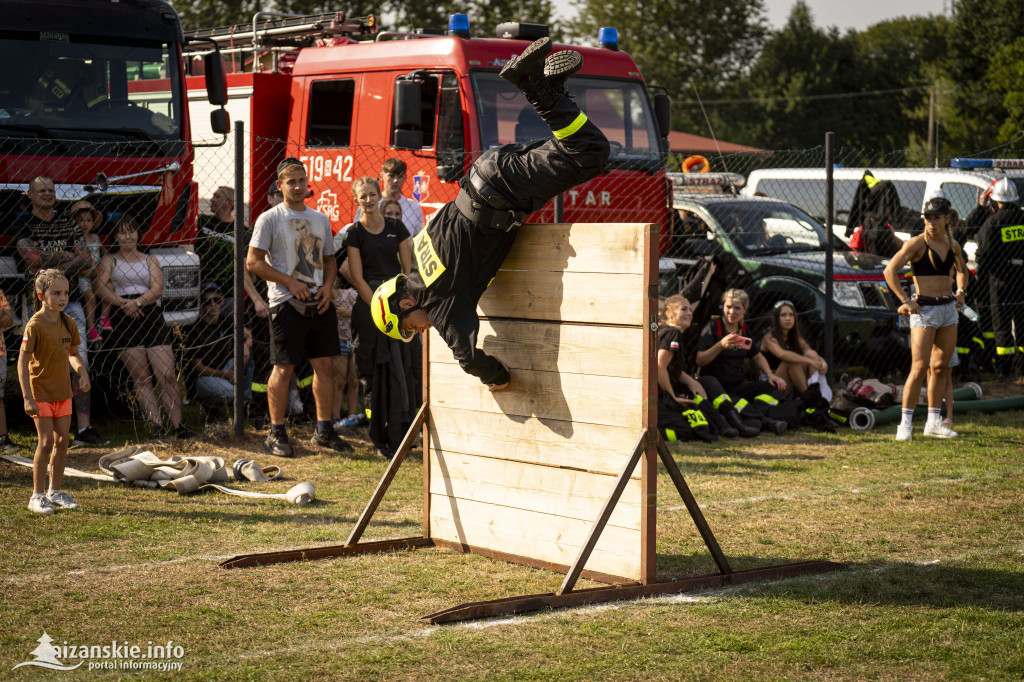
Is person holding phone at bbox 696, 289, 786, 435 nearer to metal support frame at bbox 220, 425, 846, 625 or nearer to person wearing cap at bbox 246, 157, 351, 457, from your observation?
person wearing cap at bbox 246, 157, 351, 457

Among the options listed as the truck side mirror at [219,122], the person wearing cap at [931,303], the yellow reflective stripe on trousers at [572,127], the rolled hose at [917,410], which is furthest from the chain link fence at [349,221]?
the yellow reflective stripe on trousers at [572,127]

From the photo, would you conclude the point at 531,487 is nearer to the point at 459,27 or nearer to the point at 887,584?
the point at 887,584

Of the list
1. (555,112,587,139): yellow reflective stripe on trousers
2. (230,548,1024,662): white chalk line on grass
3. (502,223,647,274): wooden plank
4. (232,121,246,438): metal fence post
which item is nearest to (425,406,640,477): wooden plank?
(230,548,1024,662): white chalk line on grass

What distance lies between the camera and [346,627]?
4.96 meters

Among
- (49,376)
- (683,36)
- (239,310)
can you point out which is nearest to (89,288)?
(239,310)

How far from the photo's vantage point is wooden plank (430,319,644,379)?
18.0 feet

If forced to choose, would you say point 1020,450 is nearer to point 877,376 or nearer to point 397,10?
point 877,376

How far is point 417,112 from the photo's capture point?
11.0m

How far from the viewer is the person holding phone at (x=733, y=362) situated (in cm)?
1041

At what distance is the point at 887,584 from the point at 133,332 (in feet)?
20.4

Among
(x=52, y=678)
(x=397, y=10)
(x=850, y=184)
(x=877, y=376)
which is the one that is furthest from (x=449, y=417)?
(x=397, y=10)

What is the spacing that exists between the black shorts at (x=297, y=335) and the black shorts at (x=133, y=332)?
110 cm

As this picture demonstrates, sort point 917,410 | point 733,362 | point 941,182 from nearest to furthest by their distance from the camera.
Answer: point 733,362 < point 917,410 < point 941,182

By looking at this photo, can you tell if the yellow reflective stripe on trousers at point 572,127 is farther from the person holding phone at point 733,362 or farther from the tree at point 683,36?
the tree at point 683,36
